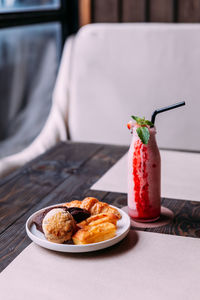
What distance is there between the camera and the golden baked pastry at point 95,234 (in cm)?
88

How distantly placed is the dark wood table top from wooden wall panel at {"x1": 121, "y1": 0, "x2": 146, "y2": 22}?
1.22 m

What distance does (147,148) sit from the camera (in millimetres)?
1002

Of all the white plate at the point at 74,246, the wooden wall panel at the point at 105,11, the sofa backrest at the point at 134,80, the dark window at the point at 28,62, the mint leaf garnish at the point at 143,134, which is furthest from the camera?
the wooden wall panel at the point at 105,11

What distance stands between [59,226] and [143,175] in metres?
0.24

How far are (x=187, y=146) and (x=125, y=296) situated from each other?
4.77ft

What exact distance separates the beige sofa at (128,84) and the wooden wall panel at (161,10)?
0.52m

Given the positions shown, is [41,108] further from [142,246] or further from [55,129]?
[142,246]

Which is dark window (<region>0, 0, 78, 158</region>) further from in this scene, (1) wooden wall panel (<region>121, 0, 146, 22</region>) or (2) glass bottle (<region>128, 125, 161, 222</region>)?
(2) glass bottle (<region>128, 125, 161, 222</region>)

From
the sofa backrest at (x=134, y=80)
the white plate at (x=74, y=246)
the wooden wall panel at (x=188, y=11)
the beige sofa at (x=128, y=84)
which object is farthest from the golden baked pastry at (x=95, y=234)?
the wooden wall panel at (x=188, y=11)

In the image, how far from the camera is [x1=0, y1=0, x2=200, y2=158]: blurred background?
2502 millimetres

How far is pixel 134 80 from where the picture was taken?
7.09ft

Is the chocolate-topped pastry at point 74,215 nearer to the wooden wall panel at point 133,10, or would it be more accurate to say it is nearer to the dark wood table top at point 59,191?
the dark wood table top at point 59,191

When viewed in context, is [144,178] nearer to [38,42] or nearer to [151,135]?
[151,135]

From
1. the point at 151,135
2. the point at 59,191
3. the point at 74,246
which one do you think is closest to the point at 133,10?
the point at 59,191
